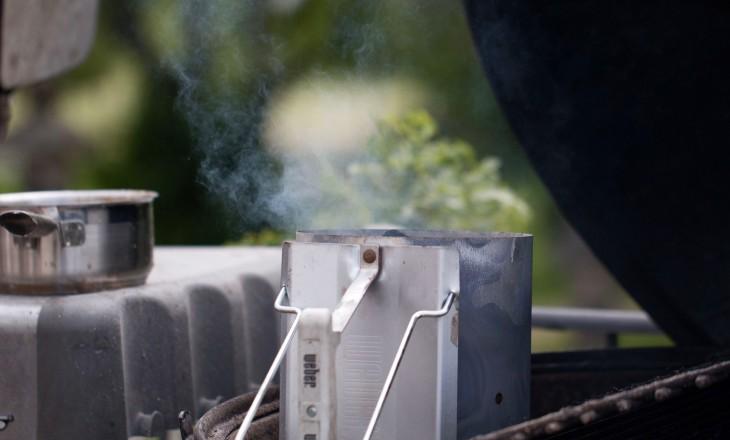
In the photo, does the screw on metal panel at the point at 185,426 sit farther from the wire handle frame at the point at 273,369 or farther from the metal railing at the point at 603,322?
the metal railing at the point at 603,322

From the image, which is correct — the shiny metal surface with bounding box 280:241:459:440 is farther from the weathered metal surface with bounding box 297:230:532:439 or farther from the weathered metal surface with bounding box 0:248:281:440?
the weathered metal surface with bounding box 0:248:281:440

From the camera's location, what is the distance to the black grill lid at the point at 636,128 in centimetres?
229

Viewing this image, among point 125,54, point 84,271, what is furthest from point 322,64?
point 84,271

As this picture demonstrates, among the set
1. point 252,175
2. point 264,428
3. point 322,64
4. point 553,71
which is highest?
point 322,64

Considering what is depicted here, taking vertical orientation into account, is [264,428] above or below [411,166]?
below

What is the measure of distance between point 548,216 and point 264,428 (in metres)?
5.82

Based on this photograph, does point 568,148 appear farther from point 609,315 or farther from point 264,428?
point 264,428

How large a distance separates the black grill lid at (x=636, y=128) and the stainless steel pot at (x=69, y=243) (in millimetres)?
1003

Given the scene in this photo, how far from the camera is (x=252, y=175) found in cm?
240

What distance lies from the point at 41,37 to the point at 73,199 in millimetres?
1015

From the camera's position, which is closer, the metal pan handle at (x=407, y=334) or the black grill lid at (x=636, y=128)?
the metal pan handle at (x=407, y=334)

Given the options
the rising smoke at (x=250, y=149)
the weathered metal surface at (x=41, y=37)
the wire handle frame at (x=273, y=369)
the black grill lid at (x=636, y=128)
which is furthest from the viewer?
the rising smoke at (x=250, y=149)

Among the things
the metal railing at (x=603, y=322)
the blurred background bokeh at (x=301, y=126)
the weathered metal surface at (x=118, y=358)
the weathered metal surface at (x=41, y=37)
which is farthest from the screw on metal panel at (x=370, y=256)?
the blurred background bokeh at (x=301, y=126)

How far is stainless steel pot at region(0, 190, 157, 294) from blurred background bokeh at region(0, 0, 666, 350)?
219 cm
